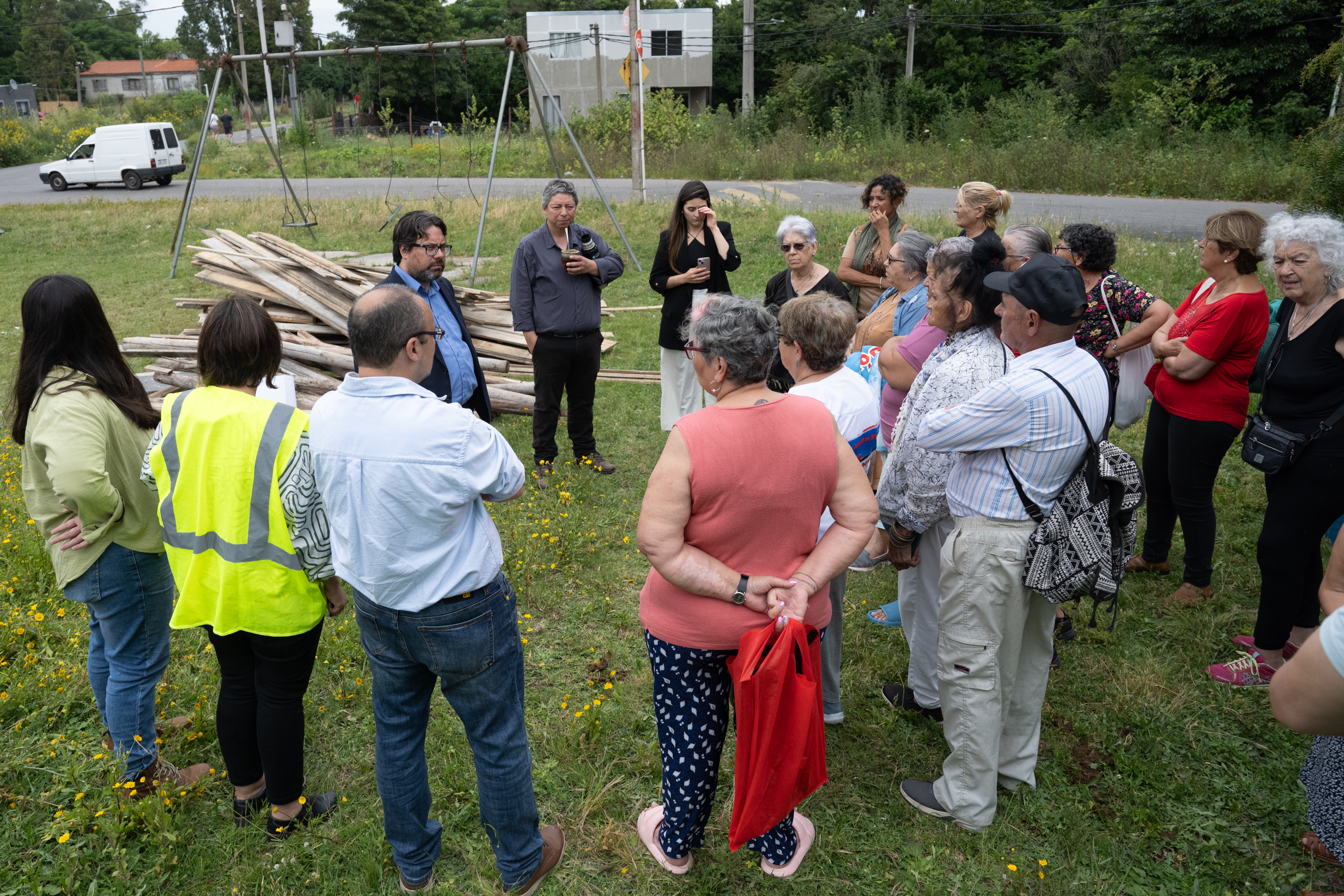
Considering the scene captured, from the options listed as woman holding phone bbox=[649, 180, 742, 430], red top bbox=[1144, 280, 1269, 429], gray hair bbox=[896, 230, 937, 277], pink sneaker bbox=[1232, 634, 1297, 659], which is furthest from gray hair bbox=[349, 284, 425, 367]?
pink sneaker bbox=[1232, 634, 1297, 659]

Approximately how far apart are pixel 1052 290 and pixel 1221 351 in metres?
2.06

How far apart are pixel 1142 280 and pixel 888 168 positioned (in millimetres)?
13530

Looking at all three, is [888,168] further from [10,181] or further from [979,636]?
[10,181]

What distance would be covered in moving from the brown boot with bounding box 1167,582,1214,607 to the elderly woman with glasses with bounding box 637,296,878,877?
9.81ft

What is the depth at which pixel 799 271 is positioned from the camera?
515 cm

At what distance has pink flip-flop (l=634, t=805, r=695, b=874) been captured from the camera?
295cm

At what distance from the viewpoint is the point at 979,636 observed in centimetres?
292

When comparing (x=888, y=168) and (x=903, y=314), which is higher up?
(x=888, y=168)

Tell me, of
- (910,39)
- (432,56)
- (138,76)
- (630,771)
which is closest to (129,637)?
(630,771)

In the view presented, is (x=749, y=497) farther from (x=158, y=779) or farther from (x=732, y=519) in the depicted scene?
(x=158, y=779)

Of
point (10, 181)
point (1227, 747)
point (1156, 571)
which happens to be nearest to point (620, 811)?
point (1227, 747)

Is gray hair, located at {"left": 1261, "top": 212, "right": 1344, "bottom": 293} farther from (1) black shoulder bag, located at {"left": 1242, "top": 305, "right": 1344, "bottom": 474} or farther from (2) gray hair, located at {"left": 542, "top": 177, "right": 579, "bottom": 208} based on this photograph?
(2) gray hair, located at {"left": 542, "top": 177, "right": 579, "bottom": 208}

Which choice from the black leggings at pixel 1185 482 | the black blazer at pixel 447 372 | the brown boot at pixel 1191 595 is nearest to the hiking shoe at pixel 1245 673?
the brown boot at pixel 1191 595

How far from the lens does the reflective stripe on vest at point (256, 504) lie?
262 centimetres
